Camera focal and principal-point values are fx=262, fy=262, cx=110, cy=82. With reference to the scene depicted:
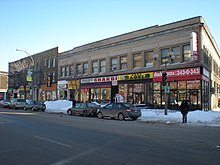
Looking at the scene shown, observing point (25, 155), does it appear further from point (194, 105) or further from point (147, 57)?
point (147, 57)

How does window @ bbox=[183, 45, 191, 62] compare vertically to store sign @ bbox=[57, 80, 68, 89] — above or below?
above

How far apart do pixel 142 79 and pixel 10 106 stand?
67.0 ft

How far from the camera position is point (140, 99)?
33500mm

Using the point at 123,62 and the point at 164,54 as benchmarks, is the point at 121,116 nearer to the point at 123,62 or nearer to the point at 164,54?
the point at 164,54

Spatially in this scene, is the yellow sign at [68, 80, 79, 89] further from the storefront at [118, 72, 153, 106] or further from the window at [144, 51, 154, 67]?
the window at [144, 51, 154, 67]

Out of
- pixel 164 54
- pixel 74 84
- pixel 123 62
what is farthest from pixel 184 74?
pixel 74 84

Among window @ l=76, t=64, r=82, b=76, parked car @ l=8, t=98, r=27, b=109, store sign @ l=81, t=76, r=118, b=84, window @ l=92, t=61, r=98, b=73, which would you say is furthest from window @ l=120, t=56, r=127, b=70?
parked car @ l=8, t=98, r=27, b=109

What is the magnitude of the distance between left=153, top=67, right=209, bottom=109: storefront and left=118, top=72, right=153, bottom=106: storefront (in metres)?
1.25

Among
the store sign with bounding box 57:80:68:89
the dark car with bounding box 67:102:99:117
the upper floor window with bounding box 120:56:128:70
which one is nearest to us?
the dark car with bounding box 67:102:99:117

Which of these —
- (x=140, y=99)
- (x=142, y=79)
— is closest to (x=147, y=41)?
(x=142, y=79)

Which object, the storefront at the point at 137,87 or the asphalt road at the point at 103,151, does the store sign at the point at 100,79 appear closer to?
the storefront at the point at 137,87

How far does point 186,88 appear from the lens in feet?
94.1

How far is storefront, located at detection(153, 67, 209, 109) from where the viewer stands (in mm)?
27625

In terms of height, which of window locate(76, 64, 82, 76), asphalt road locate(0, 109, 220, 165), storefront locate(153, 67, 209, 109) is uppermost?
window locate(76, 64, 82, 76)
